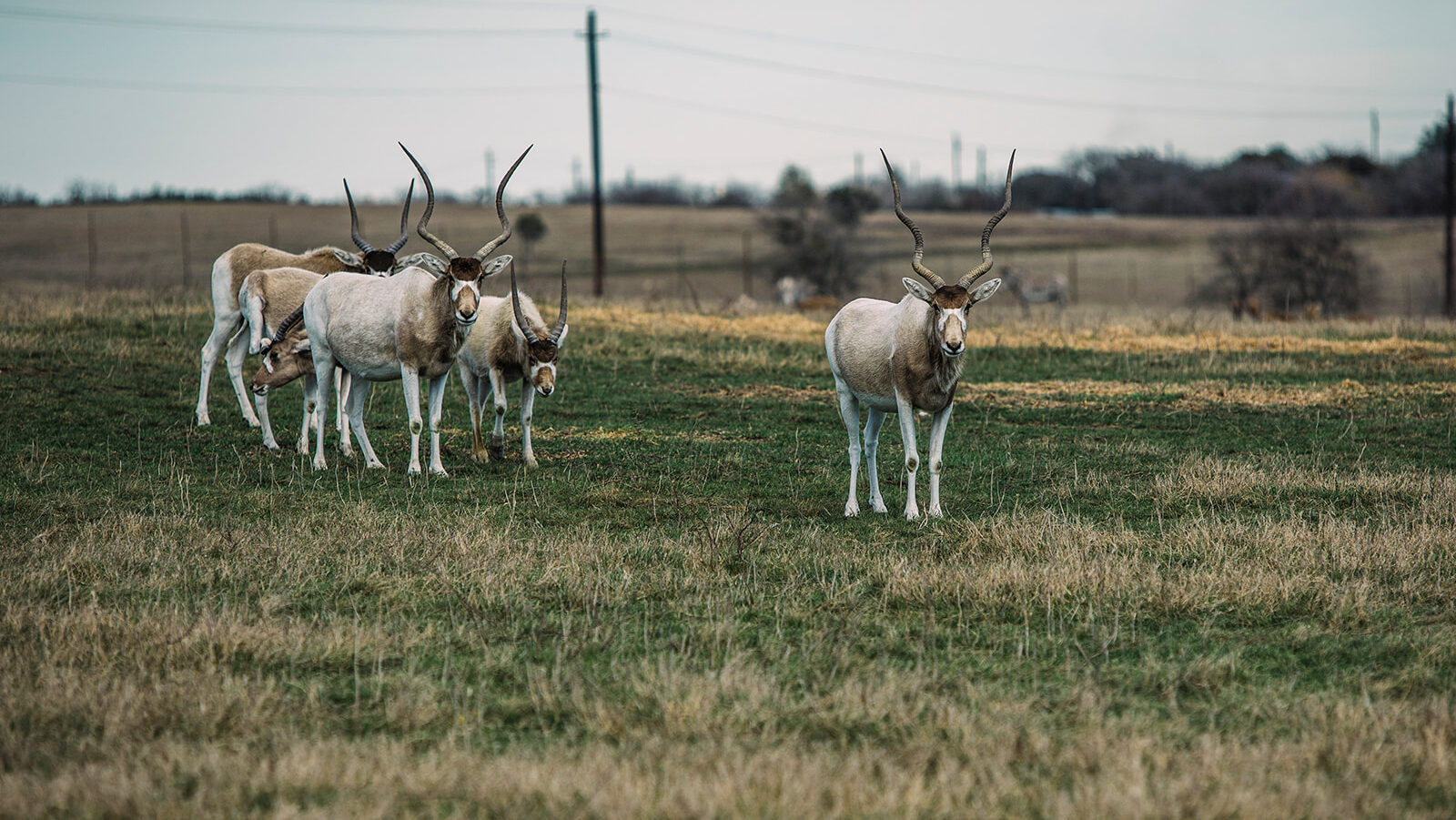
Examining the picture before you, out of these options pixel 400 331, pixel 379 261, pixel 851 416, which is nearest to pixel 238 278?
pixel 379 261

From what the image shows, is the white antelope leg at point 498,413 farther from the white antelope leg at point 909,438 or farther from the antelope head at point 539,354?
the white antelope leg at point 909,438

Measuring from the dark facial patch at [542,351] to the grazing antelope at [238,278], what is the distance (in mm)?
3013

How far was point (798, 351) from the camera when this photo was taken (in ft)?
71.9

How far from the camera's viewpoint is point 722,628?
22.1ft

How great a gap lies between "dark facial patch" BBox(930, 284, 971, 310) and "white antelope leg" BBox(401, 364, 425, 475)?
17.0 ft

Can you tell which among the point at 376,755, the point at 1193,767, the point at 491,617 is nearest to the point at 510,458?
the point at 491,617

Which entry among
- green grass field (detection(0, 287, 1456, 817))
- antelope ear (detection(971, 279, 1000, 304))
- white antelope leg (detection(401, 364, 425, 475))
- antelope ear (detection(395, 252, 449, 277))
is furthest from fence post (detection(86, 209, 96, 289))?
antelope ear (detection(971, 279, 1000, 304))

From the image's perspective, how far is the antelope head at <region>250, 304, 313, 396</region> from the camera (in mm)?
13391

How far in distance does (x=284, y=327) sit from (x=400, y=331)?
2409 mm

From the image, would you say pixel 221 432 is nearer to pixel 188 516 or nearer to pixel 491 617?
pixel 188 516

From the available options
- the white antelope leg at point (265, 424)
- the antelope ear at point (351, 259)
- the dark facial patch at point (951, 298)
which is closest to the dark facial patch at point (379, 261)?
the antelope ear at point (351, 259)

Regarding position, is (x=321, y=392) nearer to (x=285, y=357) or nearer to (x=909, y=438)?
(x=285, y=357)

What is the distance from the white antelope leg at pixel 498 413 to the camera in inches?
491

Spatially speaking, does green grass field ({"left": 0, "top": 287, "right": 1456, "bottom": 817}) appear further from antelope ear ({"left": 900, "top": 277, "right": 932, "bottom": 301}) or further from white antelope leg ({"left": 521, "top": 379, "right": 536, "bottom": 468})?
antelope ear ({"left": 900, "top": 277, "right": 932, "bottom": 301})
